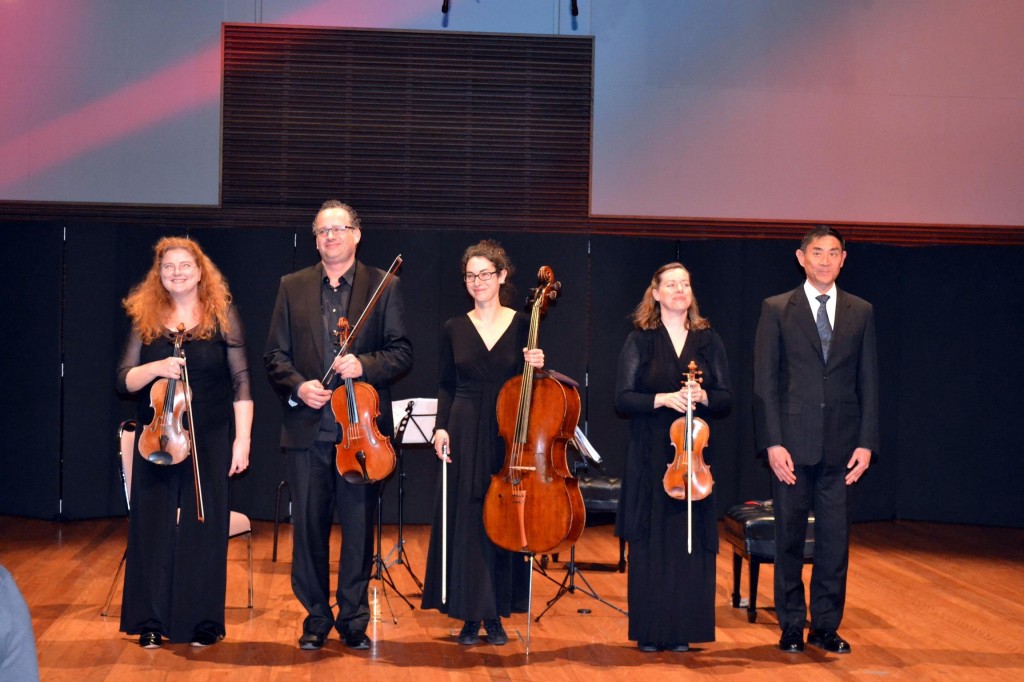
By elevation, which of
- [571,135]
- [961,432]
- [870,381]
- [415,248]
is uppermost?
[571,135]

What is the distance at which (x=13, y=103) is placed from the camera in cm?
706

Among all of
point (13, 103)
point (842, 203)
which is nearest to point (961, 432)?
point (842, 203)

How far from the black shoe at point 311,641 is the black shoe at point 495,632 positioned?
644mm

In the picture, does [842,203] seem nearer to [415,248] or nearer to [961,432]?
[961,432]

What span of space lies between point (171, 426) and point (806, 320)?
2.43 meters

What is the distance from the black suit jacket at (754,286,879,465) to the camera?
3992mm

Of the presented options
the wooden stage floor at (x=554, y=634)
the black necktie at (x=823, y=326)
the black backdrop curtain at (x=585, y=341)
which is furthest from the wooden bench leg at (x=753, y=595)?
the black backdrop curtain at (x=585, y=341)

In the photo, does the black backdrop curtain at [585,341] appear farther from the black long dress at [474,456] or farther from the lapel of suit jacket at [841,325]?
the black long dress at [474,456]

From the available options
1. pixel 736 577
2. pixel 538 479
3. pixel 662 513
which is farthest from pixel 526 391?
pixel 736 577

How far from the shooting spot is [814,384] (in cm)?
402

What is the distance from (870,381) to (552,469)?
1.34 meters

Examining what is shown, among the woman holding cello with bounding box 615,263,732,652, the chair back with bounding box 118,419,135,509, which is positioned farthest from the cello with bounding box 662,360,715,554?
the chair back with bounding box 118,419,135,509

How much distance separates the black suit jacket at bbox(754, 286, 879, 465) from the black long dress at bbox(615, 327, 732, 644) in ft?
0.76

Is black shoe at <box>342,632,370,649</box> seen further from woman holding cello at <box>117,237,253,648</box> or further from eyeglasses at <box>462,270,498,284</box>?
eyeglasses at <box>462,270,498,284</box>
